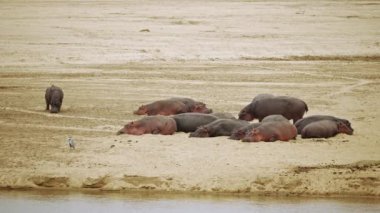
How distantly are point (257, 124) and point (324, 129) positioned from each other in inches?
41.2

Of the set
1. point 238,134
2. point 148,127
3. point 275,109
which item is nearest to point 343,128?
point 275,109

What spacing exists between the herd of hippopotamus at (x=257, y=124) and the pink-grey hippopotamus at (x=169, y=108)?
45 mm

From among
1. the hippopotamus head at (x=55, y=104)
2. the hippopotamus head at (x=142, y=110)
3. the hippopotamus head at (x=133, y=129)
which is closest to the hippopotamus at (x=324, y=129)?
the hippopotamus head at (x=133, y=129)

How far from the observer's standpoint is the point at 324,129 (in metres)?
15.9

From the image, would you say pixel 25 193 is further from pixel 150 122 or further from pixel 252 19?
pixel 252 19

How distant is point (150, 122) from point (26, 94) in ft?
19.3

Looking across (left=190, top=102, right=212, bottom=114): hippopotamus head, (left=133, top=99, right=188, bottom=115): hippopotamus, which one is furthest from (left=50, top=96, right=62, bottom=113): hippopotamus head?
(left=190, top=102, right=212, bottom=114): hippopotamus head

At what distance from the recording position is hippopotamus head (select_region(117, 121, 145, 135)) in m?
16.1

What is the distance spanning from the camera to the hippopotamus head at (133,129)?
16078mm

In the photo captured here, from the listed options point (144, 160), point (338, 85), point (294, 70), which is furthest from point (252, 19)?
point (144, 160)

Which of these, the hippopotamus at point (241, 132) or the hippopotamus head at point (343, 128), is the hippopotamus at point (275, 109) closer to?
the hippopotamus head at point (343, 128)

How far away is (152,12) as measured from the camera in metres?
48.9

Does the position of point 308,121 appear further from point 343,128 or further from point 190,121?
point 190,121

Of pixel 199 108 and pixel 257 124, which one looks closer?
pixel 257 124
